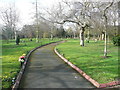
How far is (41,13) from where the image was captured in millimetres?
26453

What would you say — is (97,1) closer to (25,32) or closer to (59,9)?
(59,9)

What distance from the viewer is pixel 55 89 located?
236 inches

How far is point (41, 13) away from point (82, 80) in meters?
21.1

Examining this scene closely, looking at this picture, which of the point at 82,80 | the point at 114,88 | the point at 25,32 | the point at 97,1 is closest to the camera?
the point at 114,88

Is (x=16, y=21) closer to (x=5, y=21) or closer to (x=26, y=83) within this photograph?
(x=5, y=21)

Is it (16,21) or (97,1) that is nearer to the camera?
(97,1)

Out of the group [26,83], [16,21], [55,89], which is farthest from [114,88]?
[16,21]

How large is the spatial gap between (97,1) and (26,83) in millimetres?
13261

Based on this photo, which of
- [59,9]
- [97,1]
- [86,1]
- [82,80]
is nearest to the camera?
[82,80]

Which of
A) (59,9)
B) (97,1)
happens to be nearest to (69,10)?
(59,9)

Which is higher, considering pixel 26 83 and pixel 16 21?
pixel 16 21

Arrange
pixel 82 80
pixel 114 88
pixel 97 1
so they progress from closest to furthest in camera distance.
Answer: pixel 114 88, pixel 82 80, pixel 97 1

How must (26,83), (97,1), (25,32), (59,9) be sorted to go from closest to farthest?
(26,83) → (97,1) → (59,9) → (25,32)

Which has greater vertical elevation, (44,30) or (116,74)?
(44,30)
